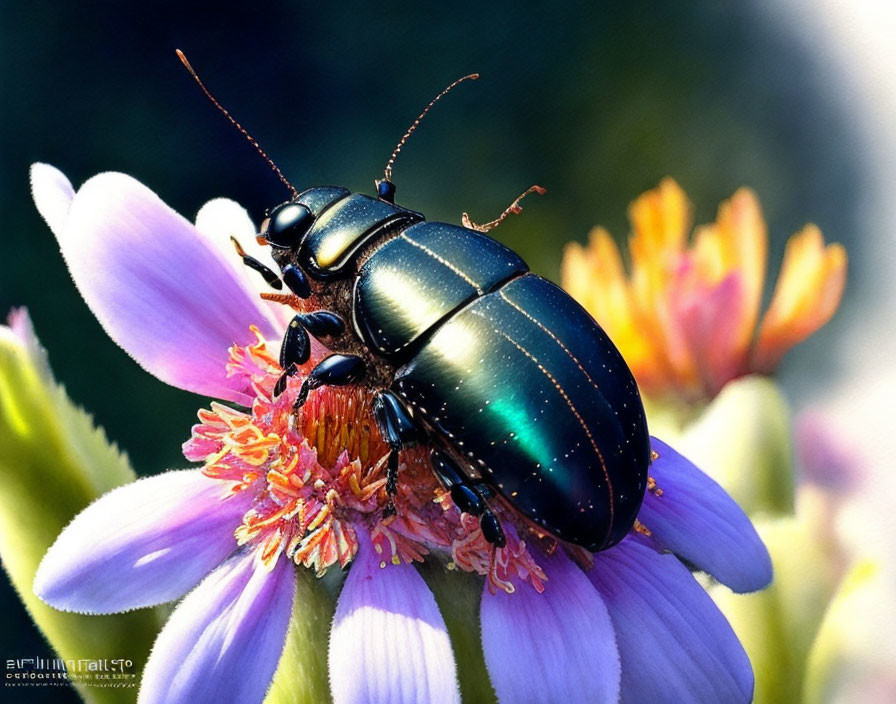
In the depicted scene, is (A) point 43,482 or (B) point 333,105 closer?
(A) point 43,482

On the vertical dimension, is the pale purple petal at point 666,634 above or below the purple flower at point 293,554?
below

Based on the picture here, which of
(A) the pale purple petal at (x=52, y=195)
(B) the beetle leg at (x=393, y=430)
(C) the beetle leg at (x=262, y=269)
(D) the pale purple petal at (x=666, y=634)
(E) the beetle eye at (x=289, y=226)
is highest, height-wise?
(A) the pale purple petal at (x=52, y=195)

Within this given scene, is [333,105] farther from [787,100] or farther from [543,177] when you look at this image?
[787,100]

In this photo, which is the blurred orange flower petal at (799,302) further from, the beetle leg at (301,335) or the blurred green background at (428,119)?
the beetle leg at (301,335)

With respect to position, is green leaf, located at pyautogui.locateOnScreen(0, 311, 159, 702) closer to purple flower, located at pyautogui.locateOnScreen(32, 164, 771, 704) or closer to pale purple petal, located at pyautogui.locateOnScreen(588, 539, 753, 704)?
purple flower, located at pyautogui.locateOnScreen(32, 164, 771, 704)

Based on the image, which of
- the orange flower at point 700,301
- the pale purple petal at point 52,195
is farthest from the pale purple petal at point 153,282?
the orange flower at point 700,301

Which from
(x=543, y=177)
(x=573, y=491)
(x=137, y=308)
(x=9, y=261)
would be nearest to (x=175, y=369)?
(x=137, y=308)

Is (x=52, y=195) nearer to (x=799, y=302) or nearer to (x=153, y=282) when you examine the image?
(x=153, y=282)
